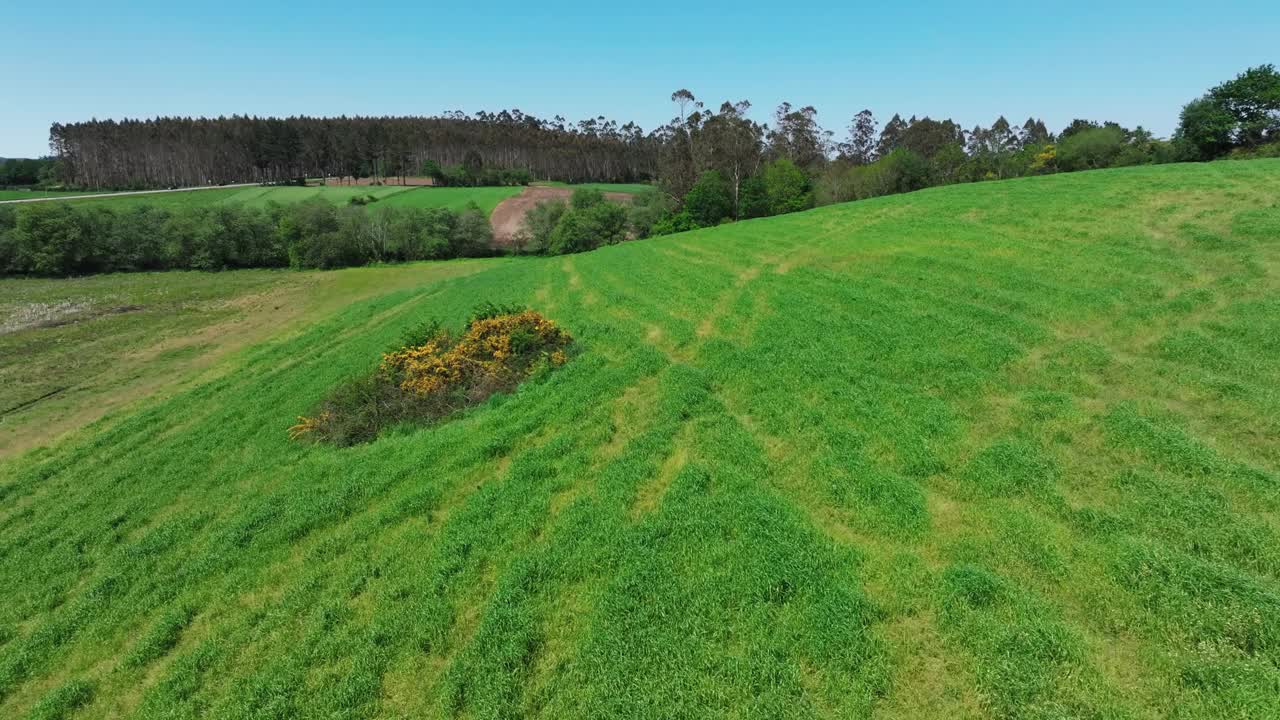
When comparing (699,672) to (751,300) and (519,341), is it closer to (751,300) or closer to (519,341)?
(519,341)

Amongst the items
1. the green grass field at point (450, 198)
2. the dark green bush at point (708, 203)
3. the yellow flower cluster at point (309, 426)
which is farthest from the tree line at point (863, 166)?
the yellow flower cluster at point (309, 426)

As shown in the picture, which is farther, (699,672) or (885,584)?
(885,584)

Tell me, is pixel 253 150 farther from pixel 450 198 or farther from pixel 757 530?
pixel 757 530

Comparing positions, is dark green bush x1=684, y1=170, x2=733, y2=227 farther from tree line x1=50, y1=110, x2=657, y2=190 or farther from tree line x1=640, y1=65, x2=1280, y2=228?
tree line x1=50, y1=110, x2=657, y2=190

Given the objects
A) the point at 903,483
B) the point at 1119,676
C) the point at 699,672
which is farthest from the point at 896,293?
the point at 699,672

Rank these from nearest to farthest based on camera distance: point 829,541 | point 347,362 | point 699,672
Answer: point 699,672 < point 829,541 < point 347,362

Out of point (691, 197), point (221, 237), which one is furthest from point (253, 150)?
point (691, 197)

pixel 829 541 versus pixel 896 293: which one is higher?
pixel 896 293
